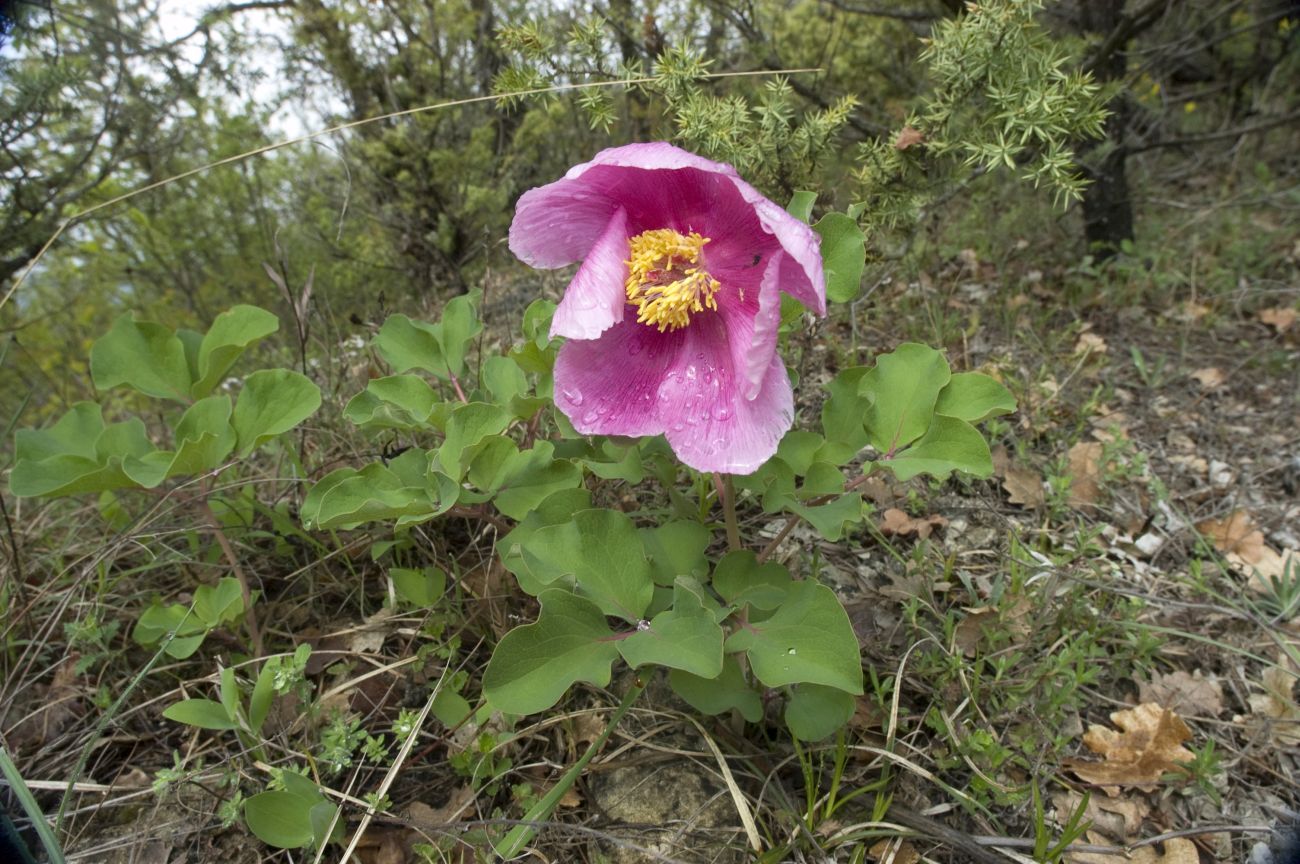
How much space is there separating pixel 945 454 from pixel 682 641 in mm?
616

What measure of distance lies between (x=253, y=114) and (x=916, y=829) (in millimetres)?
6529

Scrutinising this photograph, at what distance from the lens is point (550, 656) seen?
1.31 metres

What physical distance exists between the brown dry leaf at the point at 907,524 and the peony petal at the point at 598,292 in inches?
46.9

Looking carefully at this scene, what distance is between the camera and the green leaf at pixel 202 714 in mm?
1562

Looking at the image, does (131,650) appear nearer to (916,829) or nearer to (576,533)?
(576,533)

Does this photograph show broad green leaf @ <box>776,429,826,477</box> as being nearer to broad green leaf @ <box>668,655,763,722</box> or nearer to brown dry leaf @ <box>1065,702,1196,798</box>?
broad green leaf @ <box>668,655,763,722</box>

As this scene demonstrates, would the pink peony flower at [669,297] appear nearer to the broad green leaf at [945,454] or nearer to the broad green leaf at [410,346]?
the broad green leaf at [945,454]

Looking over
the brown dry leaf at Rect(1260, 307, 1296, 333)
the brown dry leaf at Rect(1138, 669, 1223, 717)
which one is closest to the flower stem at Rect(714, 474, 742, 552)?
the brown dry leaf at Rect(1138, 669, 1223, 717)

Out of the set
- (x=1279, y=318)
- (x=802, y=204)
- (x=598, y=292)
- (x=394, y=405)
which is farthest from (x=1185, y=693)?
(x=1279, y=318)

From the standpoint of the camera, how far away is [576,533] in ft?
4.55

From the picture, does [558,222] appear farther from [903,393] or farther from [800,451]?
[903,393]

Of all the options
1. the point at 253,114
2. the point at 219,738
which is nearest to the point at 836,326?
the point at 219,738

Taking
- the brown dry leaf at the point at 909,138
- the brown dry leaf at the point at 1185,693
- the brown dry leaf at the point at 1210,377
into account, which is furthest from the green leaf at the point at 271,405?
the brown dry leaf at the point at 1210,377

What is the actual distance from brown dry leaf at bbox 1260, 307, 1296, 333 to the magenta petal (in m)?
3.38
